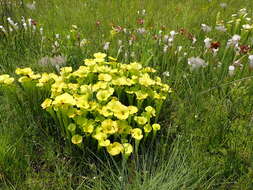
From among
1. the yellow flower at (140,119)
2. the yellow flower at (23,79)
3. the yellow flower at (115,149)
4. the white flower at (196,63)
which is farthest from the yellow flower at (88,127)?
the white flower at (196,63)

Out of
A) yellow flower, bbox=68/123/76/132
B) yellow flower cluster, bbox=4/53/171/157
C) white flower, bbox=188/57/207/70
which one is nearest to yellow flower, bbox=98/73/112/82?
yellow flower cluster, bbox=4/53/171/157

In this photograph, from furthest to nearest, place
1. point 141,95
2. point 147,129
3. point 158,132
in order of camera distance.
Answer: point 158,132
point 141,95
point 147,129

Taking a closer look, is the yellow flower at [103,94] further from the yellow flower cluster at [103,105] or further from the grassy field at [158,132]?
the grassy field at [158,132]

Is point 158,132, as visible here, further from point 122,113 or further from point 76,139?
point 76,139

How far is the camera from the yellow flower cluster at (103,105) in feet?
4.81

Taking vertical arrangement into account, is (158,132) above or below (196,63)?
below

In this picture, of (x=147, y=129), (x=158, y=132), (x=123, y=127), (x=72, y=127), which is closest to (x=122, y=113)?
(x=123, y=127)

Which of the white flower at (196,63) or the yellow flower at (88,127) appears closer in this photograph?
the yellow flower at (88,127)

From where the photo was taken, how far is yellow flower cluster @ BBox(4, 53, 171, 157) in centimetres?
147

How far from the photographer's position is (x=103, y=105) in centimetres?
161

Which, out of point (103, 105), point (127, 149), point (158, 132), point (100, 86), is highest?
point (100, 86)

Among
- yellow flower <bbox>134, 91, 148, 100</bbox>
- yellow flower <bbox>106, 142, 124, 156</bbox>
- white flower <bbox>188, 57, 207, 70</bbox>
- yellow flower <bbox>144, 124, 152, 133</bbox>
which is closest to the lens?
yellow flower <bbox>106, 142, 124, 156</bbox>

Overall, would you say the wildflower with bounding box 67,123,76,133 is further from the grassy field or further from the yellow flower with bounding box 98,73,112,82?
the yellow flower with bounding box 98,73,112,82

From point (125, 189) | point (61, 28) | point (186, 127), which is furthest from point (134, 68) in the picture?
point (61, 28)
